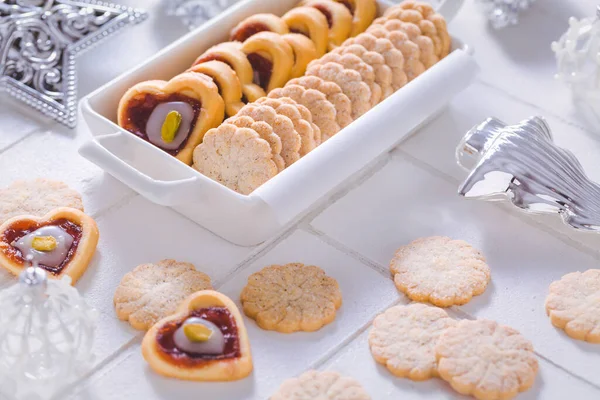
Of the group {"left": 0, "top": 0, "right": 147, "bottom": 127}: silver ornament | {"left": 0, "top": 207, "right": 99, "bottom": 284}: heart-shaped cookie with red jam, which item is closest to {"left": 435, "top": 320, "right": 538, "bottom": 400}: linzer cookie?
{"left": 0, "top": 207, "right": 99, "bottom": 284}: heart-shaped cookie with red jam

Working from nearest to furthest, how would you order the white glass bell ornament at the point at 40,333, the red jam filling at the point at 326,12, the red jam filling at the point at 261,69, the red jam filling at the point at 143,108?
the white glass bell ornament at the point at 40,333, the red jam filling at the point at 143,108, the red jam filling at the point at 261,69, the red jam filling at the point at 326,12

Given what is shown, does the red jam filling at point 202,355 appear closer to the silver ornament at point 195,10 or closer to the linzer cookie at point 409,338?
the linzer cookie at point 409,338

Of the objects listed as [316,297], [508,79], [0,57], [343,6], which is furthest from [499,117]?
[0,57]

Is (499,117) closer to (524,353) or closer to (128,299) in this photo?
(524,353)

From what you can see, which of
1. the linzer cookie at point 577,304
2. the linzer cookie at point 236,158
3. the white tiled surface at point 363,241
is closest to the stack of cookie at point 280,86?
the linzer cookie at point 236,158

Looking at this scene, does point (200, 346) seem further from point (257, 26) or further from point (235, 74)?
point (257, 26)

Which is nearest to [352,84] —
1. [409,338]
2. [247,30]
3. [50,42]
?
[247,30]

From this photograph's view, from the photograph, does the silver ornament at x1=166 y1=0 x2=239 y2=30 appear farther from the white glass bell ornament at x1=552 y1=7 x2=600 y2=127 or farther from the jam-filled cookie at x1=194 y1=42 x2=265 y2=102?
the white glass bell ornament at x1=552 y1=7 x2=600 y2=127
